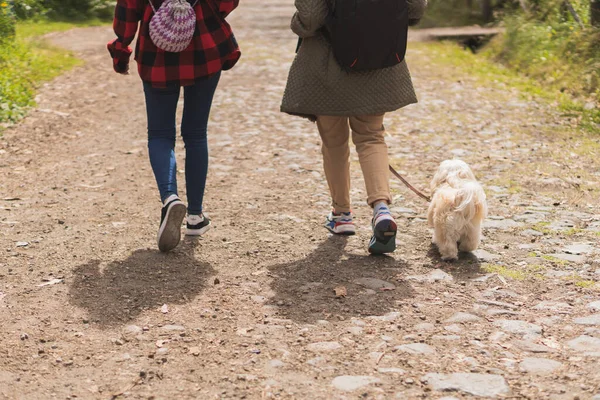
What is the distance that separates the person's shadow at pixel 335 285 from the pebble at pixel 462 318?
0.34m

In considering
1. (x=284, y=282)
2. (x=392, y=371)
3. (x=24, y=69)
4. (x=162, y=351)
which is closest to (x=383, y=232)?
(x=284, y=282)

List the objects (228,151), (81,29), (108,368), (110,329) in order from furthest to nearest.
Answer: (81,29) → (228,151) → (110,329) → (108,368)

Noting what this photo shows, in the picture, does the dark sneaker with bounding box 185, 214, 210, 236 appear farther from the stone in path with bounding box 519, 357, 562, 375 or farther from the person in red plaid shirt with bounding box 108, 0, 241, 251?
the stone in path with bounding box 519, 357, 562, 375

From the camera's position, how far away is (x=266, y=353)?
13.3 feet

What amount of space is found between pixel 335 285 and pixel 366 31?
1512mm

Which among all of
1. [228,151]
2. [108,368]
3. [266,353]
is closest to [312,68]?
[266,353]

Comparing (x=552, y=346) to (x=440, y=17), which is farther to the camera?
(x=440, y=17)

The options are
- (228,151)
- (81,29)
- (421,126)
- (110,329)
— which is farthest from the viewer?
(81,29)

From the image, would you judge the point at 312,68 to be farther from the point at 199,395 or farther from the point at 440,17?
the point at 440,17

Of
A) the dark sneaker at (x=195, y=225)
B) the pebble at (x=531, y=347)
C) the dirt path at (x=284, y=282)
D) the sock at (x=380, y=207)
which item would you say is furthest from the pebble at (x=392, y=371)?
the dark sneaker at (x=195, y=225)

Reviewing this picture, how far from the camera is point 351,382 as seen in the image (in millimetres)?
3762

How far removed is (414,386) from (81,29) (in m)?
15.4

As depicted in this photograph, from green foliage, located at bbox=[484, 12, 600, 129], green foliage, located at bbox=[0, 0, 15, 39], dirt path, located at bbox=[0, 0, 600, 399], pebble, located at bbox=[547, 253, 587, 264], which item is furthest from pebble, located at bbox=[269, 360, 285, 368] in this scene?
green foliage, located at bbox=[0, 0, 15, 39]

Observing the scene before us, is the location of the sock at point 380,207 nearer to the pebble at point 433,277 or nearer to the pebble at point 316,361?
the pebble at point 433,277
